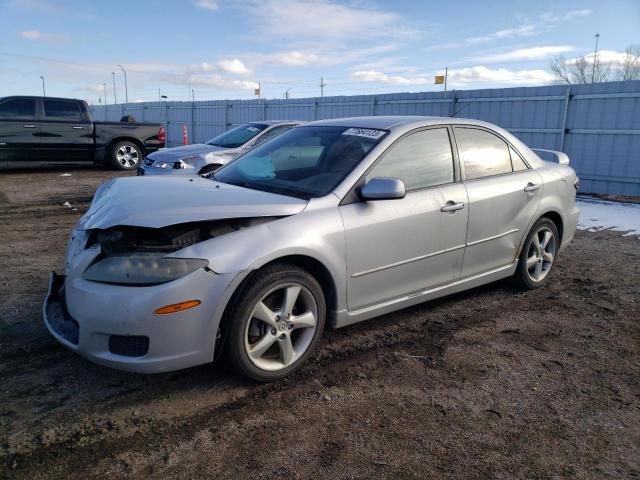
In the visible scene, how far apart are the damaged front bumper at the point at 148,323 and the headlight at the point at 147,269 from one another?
4 cm

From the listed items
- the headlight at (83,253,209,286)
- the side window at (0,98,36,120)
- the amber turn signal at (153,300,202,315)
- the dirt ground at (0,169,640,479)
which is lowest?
the dirt ground at (0,169,640,479)

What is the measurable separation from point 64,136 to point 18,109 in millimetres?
1150

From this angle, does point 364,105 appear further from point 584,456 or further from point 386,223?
point 584,456

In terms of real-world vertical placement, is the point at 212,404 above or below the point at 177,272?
below

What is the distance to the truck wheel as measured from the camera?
14.1m

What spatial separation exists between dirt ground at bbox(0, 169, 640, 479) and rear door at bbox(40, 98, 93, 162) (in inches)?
388

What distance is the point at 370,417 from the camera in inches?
114

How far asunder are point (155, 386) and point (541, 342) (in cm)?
280

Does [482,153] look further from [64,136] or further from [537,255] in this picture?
[64,136]

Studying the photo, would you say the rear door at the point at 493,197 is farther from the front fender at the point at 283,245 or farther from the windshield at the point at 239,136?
the windshield at the point at 239,136

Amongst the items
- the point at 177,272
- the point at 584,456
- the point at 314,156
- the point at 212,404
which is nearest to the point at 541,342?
the point at 584,456

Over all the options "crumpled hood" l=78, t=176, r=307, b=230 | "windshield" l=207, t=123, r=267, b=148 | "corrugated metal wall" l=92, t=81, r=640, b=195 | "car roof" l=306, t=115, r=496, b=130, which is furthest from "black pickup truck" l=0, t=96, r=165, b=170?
"car roof" l=306, t=115, r=496, b=130

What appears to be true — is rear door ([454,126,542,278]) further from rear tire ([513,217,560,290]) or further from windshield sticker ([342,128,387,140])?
windshield sticker ([342,128,387,140])

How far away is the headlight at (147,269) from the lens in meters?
2.80
